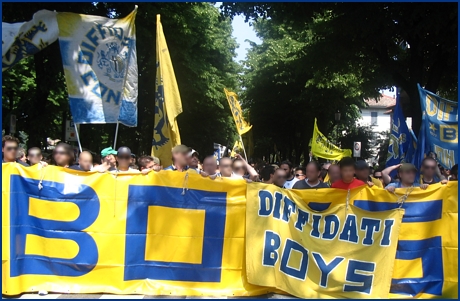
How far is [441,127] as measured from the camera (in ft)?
25.8

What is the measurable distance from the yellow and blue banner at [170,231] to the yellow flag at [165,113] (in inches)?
72.8

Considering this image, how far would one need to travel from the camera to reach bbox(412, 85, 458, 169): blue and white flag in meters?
7.83

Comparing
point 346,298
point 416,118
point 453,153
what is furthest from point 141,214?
point 416,118

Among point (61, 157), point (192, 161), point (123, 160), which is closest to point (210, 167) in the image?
point (123, 160)

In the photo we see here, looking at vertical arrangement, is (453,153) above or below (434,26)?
below

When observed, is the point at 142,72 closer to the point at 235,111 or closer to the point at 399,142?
the point at 235,111

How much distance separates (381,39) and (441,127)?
21.1 feet

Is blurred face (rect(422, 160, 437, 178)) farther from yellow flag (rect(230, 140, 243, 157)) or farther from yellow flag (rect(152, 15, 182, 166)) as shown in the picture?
yellow flag (rect(230, 140, 243, 157))

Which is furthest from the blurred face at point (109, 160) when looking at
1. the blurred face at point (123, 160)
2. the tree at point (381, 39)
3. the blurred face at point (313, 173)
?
the tree at point (381, 39)

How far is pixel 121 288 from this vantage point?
582 centimetres

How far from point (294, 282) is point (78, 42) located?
4.43m

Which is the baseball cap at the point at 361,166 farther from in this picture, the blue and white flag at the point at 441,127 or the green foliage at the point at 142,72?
the green foliage at the point at 142,72

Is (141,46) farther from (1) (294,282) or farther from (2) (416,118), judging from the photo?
(1) (294,282)

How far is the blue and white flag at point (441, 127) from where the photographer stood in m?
7.83
